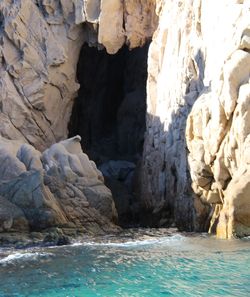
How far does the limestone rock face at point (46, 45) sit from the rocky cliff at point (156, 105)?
0.21 ft

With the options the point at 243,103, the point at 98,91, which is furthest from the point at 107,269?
the point at 98,91

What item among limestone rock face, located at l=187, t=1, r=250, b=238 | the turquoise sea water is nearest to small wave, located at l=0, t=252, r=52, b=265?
the turquoise sea water

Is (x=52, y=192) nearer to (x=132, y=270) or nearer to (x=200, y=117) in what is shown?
(x=200, y=117)

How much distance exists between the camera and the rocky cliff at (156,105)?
17109 mm

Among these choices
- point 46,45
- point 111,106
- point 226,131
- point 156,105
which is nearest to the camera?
point 226,131

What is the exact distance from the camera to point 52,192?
23234mm

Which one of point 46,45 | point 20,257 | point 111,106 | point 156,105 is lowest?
point 20,257

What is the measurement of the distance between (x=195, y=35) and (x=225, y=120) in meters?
8.08

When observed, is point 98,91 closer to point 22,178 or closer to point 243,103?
point 22,178

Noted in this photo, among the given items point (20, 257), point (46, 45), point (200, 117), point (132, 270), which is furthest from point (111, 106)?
point (132, 270)

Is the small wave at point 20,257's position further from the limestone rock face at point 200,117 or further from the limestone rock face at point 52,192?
the limestone rock face at point 52,192

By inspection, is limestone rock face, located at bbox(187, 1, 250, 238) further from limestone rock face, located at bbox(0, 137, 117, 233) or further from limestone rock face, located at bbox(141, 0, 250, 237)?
limestone rock face, located at bbox(0, 137, 117, 233)

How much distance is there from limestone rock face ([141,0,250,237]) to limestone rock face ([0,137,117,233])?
392cm

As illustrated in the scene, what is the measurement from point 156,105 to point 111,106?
13.9m
